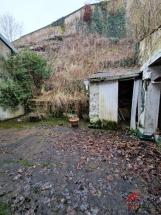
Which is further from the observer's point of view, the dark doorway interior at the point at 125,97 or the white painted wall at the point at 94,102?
the dark doorway interior at the point at 125,97

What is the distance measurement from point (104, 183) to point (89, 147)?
221 centimetres

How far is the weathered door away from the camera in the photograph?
314 inches

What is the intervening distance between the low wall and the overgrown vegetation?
29 cm

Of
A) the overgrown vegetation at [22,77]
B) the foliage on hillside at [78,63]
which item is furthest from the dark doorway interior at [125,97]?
the overgrown vegetation at [22,77]

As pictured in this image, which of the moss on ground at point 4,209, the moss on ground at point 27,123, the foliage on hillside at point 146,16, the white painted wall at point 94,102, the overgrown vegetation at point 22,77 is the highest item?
the foliage on hillside at point 146,16

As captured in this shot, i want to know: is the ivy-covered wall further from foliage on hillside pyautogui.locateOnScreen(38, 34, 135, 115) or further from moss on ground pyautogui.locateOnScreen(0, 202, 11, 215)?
moss on ground pyautogui.locateOnScreen(0, 202, 11, 215)

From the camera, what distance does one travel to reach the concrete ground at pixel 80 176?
10.6 ft

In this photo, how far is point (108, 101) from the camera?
26.7 feet

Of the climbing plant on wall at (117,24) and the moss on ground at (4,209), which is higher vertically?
the climbing plant on wall at (117,24)

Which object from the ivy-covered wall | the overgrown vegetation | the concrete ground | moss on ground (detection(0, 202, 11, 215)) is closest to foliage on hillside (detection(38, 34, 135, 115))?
the overgrown vegetation

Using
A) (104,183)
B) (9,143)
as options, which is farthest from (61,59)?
(104,183)

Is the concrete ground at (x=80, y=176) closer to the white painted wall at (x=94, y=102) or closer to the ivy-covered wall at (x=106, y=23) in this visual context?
the white painted wall at (x=94, y=102)

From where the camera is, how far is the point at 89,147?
6.14 m

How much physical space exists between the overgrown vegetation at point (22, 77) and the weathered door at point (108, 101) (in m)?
5.06
